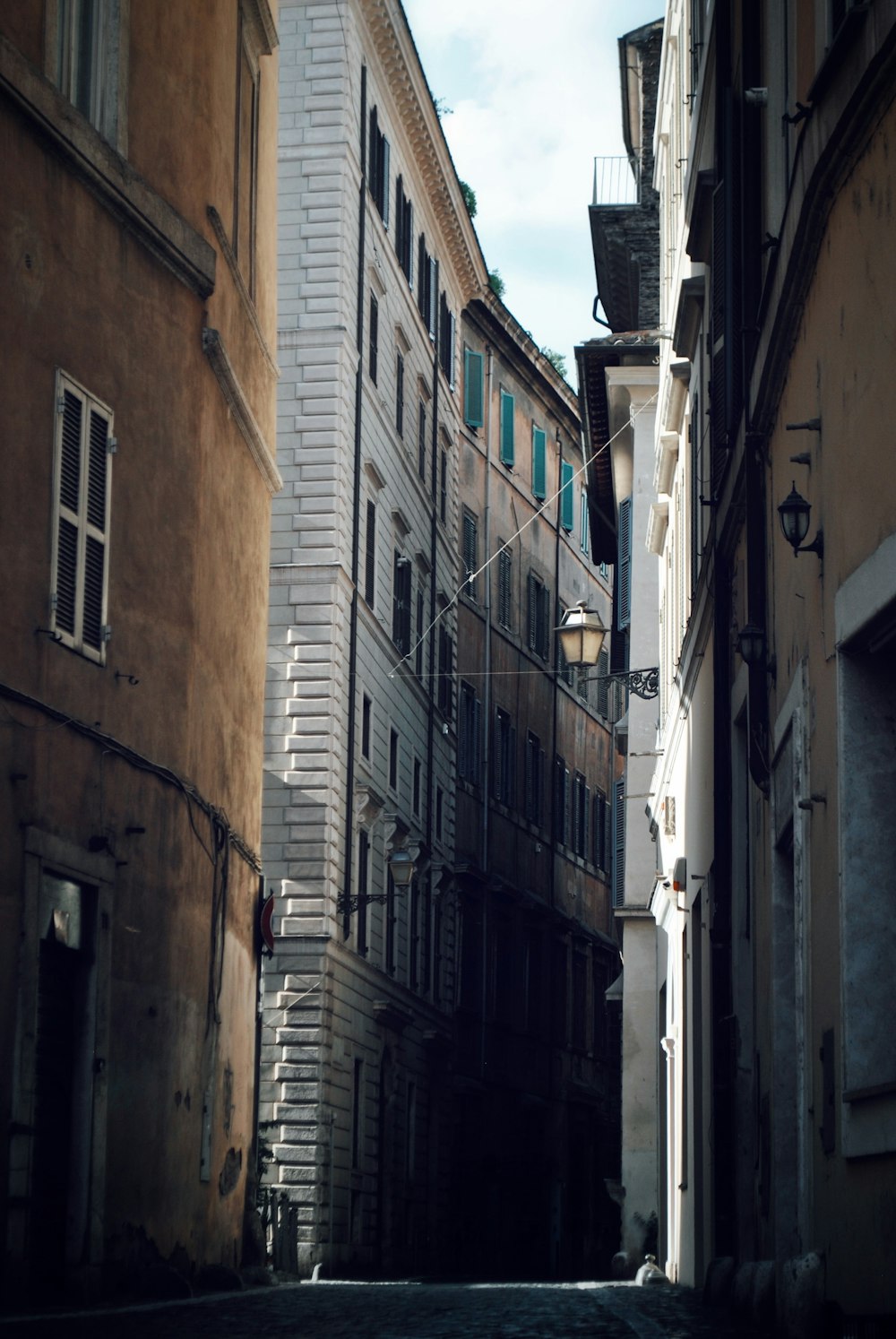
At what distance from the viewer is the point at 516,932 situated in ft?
138

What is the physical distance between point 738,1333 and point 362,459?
2210cm

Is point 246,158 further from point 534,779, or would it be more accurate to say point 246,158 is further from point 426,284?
point 534,779

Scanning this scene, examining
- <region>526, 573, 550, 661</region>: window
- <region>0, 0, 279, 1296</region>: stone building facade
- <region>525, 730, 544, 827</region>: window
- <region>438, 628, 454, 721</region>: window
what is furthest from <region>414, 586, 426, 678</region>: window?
<region>0, 0, 279, 1296</region>: stone building facade

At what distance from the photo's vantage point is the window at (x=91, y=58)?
14398 millimetres

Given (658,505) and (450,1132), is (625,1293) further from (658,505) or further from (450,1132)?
(450,1132)

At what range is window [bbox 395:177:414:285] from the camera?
3422 cm

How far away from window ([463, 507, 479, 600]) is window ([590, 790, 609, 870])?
9.52 meters

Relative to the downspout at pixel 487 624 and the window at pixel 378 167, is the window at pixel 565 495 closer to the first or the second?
the downspout at pixel 487 624

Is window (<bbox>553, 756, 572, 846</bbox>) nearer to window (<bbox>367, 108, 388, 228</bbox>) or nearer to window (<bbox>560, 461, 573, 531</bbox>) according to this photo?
window (<bbox>560, 461, 573, 531</bbox>)

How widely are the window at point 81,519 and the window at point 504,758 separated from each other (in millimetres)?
27012

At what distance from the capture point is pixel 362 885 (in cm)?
3033

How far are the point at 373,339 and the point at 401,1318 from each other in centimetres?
2176

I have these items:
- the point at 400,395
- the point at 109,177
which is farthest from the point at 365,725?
the point at 109,177

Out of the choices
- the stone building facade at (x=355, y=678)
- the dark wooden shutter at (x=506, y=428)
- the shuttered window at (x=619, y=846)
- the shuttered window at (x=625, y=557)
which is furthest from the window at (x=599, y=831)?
the shuttered window at (x=625, y=557)
